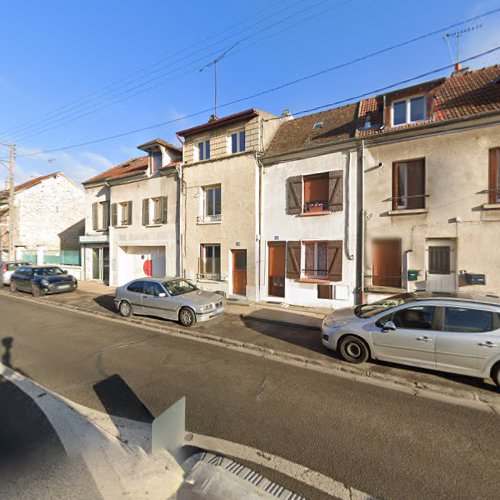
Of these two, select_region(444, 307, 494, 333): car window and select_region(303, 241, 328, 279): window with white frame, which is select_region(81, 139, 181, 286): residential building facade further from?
select_region(444, 307, 494, 333): car window

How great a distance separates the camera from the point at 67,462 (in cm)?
307

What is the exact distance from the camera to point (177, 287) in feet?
31.1

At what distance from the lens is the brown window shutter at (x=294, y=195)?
11.5 m

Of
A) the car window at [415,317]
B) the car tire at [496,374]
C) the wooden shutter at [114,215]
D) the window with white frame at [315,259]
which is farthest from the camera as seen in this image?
the wooden shutter at [114,215]

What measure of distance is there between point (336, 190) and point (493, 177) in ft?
14.9

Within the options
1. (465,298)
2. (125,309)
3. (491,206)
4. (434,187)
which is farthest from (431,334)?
(125,309)

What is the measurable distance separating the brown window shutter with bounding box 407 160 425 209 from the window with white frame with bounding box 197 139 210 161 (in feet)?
28.8

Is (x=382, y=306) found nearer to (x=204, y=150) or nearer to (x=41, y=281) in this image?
(x=204, y=150)

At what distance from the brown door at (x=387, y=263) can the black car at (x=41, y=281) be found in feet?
45.0

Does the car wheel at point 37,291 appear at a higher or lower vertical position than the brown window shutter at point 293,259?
lower

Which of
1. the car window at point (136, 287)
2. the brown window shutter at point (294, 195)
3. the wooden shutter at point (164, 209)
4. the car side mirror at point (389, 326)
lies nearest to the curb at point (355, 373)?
the car side mirror at point (389, 326)

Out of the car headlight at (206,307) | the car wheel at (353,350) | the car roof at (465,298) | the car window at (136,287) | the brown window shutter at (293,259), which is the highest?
the brown window shutter at (293,259)

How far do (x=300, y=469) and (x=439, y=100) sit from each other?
11.8m

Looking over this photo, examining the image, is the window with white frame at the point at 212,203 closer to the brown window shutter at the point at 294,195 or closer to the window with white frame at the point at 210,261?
the window with white frame at the point at 210,261
